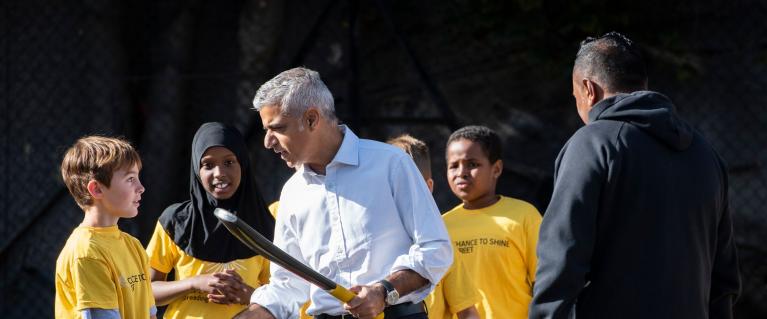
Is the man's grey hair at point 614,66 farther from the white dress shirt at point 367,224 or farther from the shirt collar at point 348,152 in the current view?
the shirt collar at point 348,152

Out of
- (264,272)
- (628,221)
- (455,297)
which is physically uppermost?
(628,221)

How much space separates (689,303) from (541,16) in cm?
404

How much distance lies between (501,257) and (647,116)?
4.85 feet

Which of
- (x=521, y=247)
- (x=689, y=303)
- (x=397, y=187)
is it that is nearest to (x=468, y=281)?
(x=521, y=247)

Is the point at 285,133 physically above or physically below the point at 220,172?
above

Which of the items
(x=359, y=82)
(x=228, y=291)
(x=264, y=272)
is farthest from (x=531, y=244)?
(x=359, y=82)

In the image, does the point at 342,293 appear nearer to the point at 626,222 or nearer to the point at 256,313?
the point at 256,313

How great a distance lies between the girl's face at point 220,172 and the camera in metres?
4.20

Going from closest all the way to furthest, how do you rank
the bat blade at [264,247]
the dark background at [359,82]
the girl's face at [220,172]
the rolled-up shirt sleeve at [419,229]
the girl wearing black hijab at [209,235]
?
the bat blade at [264,247] < the rolled-up shirt sleeve at [419,229] < the girl wearing black hijab at [209,235] < the girl's face at [220,172] < the dark background at [359,82]

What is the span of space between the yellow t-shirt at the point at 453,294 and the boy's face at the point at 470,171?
579 mm

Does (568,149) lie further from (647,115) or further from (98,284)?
(98,284)

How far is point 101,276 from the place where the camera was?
10.8ft

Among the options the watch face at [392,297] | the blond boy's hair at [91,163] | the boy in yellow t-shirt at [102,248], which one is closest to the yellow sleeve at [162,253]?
the boy in yellow t-shirt at [102,248]

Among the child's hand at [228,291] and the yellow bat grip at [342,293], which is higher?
the yellow bat grip at [342,293]
